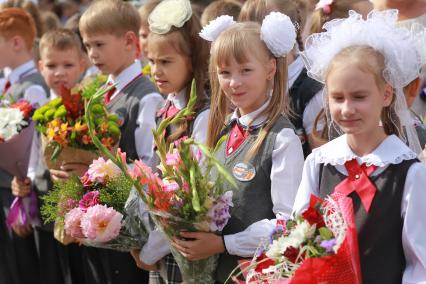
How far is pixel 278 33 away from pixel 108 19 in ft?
5.93

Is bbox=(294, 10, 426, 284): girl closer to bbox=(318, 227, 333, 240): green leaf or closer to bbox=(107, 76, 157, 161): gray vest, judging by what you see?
bbox=(318, 227, 333, 240): green leaf

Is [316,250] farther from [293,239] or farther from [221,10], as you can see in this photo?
[221,10]

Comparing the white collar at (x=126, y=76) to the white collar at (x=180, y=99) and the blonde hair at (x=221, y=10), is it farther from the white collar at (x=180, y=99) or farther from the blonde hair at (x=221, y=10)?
the white collar at (x=180, y=99)

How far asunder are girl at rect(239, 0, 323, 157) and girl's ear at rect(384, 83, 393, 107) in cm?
102

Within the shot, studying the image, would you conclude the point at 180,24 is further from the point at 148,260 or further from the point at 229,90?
the point at 148,260

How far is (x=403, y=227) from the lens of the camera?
3.10 metres

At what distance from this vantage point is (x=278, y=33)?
12.5ft

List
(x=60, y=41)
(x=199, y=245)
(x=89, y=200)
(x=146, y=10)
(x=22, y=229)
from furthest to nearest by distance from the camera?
1. (x=146, y=10)
2. (x=60, y=41)
3. (x=22, y=229)
4. (x=89, y=200)
5. (x=199, y=245)

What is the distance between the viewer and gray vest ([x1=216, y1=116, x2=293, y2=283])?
376 centimetres

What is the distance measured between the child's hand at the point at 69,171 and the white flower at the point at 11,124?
70 centimetres

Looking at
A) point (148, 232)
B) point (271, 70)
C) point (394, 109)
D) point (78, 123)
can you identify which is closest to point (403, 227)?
point (394, 109)

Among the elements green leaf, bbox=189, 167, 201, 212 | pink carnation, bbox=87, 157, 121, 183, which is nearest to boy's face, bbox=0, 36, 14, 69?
pink carnation, bbox=87, 157, 121, 183

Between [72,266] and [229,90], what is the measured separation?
238 centimetres

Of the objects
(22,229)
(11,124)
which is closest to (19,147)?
(11,124)
